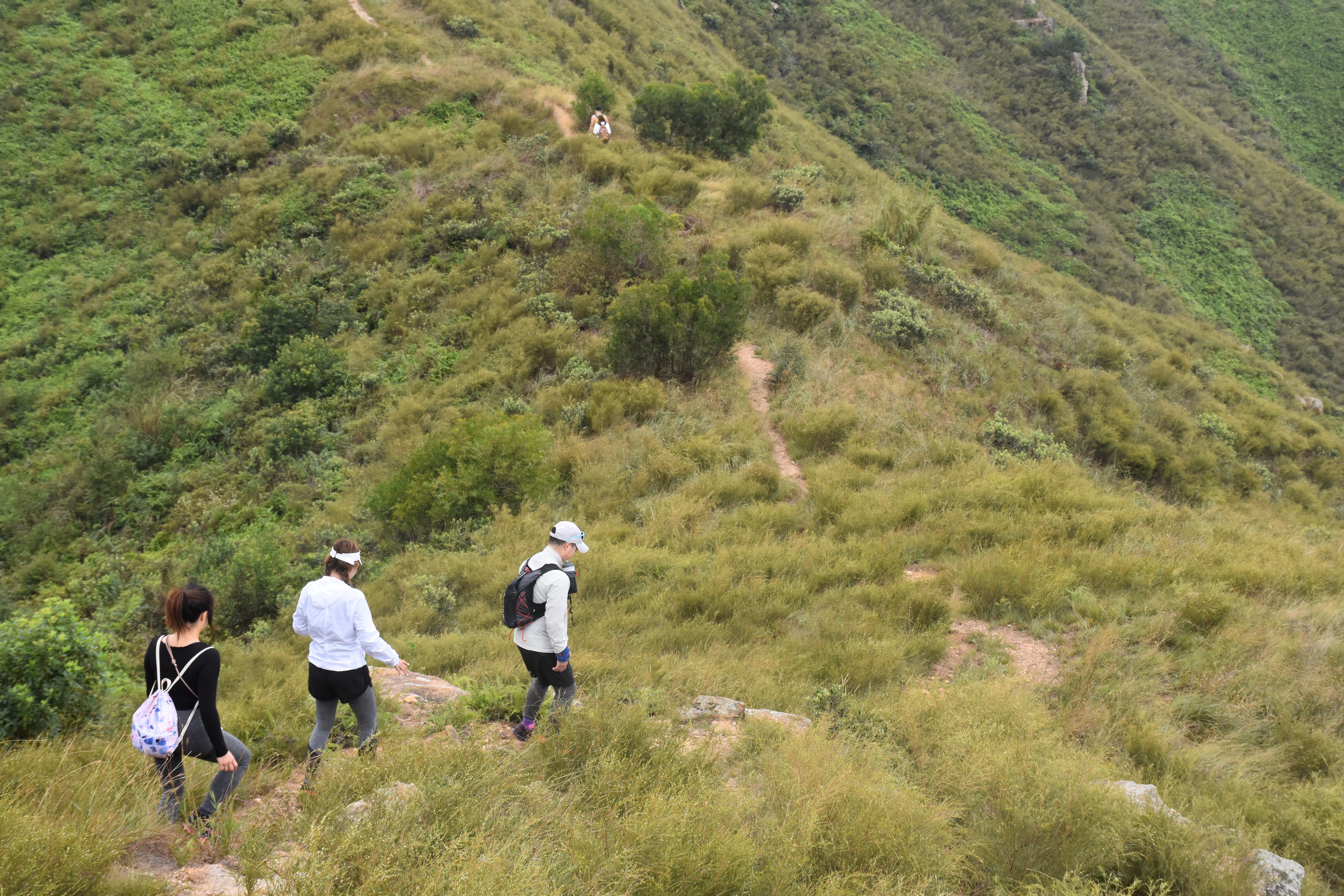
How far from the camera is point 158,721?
10.1 feet

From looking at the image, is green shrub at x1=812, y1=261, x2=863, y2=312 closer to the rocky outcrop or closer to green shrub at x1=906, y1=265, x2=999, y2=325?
green shrub at x1=906, y1=265, x2=999, y2=325

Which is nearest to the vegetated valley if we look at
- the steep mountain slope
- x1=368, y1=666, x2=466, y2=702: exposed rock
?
x1=368, y1=666, x2=466, y2=702: exposed rock

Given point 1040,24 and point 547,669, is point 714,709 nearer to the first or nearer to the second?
point 547,669

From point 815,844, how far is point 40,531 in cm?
1206

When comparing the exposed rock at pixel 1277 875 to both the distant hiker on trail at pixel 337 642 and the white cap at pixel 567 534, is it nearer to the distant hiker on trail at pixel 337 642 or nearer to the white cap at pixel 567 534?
the white cap at pixel 567 534

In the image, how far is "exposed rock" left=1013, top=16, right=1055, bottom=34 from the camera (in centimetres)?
4094

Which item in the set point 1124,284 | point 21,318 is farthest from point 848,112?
point 21,318

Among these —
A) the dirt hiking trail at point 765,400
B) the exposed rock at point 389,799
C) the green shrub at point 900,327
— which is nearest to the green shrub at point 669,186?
the dirt hiking trail at point 765,400

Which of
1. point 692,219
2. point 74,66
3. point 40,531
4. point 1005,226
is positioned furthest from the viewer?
point 1005,226

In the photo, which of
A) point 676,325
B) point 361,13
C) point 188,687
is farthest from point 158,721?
point 361,13

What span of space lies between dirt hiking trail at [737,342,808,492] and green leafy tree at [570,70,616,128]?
30.3 ft

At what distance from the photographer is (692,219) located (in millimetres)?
13727

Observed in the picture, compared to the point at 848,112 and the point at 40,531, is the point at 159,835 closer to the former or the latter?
the point at 40,531

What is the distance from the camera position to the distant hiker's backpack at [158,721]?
306 cm
